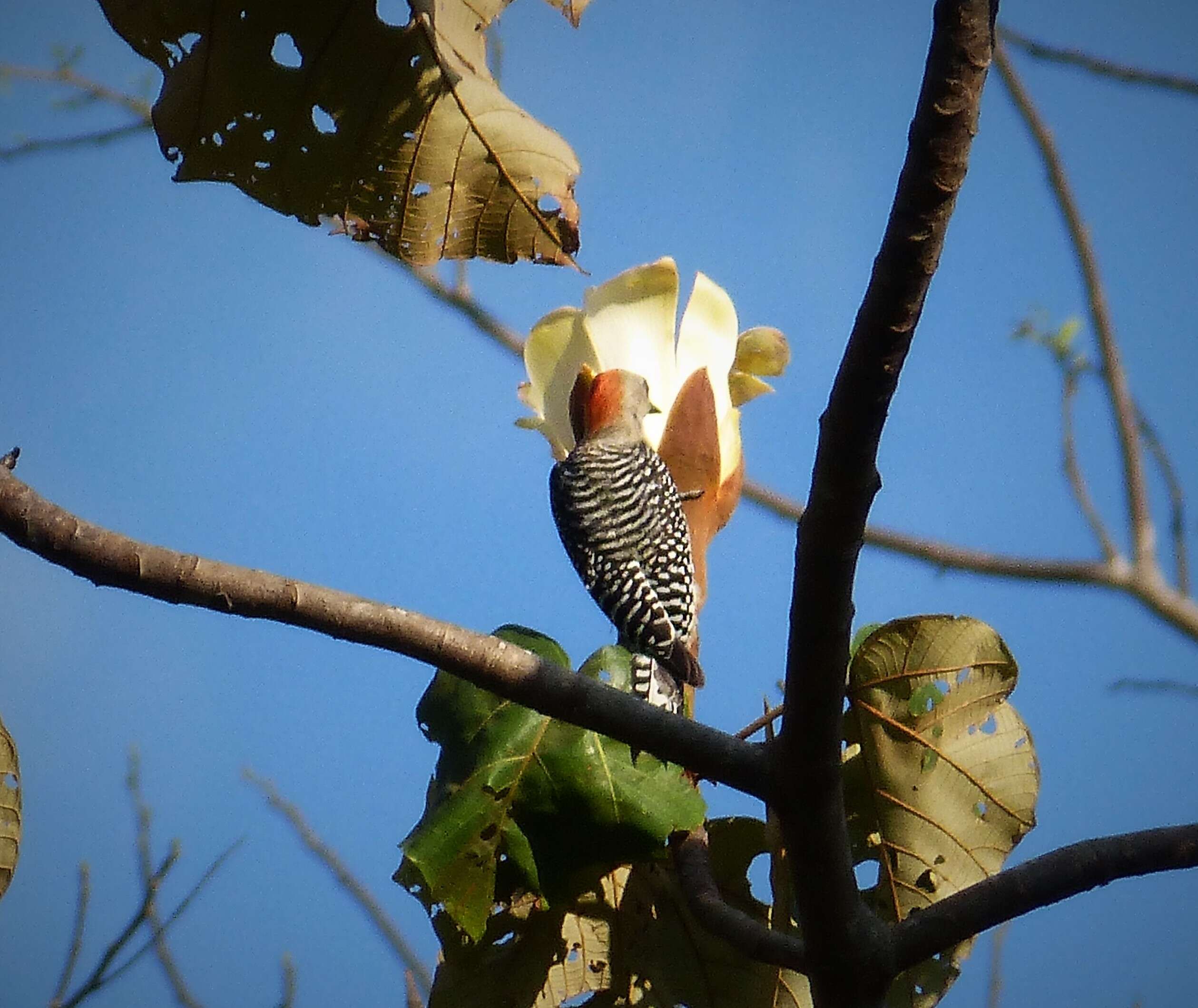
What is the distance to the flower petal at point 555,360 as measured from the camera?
2.57 meters

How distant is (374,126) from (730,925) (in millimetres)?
1253

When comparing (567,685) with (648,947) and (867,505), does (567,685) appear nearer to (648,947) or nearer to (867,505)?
(867,505)

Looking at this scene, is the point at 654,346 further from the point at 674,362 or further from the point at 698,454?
the point at 698,454

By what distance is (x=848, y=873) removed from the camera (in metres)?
1.56

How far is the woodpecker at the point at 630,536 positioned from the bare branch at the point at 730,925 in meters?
1.11

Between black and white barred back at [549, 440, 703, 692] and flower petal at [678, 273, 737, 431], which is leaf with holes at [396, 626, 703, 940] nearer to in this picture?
flower petal at [678, 273, 737, 431]

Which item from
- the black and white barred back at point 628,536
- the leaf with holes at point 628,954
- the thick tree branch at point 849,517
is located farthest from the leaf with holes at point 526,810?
the black and white barred back at point 628,536

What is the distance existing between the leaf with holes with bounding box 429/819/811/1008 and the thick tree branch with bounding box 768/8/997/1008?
1.79 ft

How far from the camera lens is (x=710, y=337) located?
2562 mm

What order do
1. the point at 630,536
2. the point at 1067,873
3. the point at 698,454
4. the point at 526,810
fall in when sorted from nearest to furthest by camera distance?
the point at 1067,873, the point at 526,810, the point at 698,454, the point at 630,536

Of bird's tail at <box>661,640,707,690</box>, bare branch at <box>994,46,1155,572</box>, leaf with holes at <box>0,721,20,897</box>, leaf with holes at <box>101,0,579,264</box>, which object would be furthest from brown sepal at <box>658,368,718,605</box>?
bare branch at <box>994,46,1155,572</box>

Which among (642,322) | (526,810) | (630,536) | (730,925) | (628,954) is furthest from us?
(630,536)

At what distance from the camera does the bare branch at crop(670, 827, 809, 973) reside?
1603mm

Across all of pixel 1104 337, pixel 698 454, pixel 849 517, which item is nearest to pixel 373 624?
pixel 849 517
